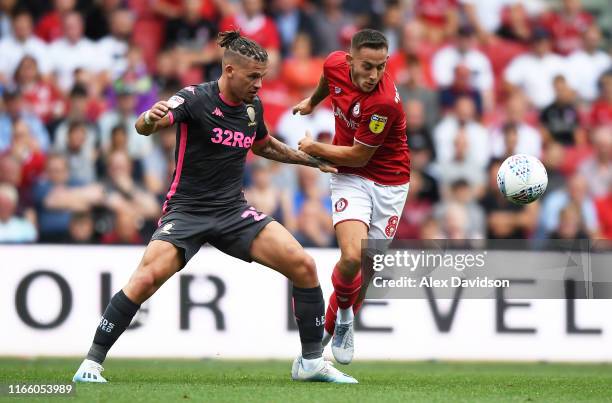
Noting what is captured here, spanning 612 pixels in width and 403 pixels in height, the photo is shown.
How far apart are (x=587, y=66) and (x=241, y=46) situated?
950 cm

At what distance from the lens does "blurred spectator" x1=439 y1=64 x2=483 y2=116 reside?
15015mm

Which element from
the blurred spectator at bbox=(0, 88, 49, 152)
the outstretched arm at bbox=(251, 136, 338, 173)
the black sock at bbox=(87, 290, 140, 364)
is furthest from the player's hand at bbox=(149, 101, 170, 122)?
the blurred spectator at bbox=(0, 88, 49, 152)

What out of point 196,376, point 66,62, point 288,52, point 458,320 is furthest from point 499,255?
point 66,62

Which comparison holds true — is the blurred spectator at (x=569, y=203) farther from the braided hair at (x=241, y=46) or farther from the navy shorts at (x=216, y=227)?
the braided hair at (x=241, y=46)

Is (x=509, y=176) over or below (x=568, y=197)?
below

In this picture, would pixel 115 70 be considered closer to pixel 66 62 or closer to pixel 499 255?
pixel 66 62

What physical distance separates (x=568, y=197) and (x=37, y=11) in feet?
24.5

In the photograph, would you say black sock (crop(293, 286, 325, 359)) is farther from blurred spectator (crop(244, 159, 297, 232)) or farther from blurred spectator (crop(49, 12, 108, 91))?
blurred spectator (crop(49, 12, 108, 91))

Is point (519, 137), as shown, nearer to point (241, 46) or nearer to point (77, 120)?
point (77, 120)

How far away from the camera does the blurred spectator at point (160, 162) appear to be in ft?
44.4

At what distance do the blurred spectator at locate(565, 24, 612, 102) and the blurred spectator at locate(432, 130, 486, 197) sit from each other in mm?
2472

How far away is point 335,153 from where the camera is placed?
868 centimetres

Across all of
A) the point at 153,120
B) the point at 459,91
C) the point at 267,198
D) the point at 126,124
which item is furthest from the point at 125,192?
the point at 153,120

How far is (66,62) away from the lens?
14.7 m
